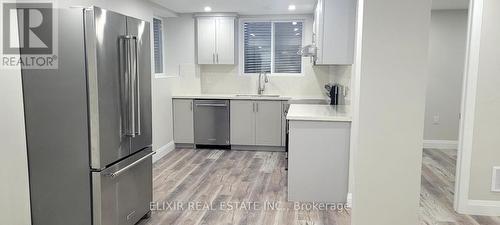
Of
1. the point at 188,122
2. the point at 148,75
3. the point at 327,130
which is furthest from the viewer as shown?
the point at 188,122

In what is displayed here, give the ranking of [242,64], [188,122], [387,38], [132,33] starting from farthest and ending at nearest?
[242,64] → [188,122] → [132,33] → [387,38]

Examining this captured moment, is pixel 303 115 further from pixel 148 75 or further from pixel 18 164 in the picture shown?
pixel 18 164

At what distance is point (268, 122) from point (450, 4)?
3.34 metres

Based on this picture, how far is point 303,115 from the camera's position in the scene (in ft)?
11.9

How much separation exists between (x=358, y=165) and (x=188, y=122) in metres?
4.02

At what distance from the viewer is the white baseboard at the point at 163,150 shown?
5439 mm

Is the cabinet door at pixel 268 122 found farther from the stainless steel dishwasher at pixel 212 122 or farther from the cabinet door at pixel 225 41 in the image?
the cabinet door at pixel 225 41

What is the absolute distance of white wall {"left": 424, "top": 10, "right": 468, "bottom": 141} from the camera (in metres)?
6.10

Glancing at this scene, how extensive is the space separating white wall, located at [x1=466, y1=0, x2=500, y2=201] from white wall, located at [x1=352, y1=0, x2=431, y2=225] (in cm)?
133

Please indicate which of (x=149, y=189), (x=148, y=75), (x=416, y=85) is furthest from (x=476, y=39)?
(x=149, y=189)

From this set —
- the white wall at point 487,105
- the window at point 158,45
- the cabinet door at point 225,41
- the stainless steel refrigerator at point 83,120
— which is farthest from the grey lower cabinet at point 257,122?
the stainless steel refrigerator at point 83,120

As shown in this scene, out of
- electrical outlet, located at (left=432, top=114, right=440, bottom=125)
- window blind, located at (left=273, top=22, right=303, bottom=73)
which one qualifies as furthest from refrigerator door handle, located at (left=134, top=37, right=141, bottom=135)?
electrical outlet, located at (left=432, top=114, right=440, bottom=125)

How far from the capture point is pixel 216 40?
626 centimetres

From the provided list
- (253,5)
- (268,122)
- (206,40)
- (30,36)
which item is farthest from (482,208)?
(206,40)
